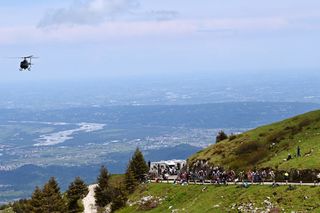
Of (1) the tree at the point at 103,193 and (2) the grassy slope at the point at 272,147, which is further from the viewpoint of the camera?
(1) the tree at the point at 103,193

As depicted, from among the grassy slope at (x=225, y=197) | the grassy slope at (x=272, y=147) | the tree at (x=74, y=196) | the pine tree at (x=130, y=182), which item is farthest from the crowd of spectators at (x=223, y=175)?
the tree at (x=74, y=196)

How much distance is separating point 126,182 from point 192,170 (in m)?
10.5

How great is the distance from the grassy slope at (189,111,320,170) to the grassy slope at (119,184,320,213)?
24.1ft

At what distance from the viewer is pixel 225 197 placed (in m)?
59.9

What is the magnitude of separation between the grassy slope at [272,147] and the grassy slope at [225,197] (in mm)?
7347

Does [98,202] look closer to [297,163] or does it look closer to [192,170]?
[192,170]

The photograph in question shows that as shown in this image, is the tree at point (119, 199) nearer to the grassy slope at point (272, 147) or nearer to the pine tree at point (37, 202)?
the pine tree at point (37, 202)

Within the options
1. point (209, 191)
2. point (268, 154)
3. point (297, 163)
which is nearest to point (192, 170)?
point (268, 154)

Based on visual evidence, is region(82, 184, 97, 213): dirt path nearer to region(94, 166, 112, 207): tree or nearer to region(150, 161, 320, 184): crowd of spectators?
region(94, 166, 112, 207): tree

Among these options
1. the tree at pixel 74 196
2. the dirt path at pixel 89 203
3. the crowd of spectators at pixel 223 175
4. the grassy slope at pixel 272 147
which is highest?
the grassy slope at pixel 272 147

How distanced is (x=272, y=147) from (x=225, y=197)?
21362mm

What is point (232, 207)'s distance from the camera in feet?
183

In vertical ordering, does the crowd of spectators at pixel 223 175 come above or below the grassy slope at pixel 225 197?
above

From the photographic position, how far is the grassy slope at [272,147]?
68375 mm
